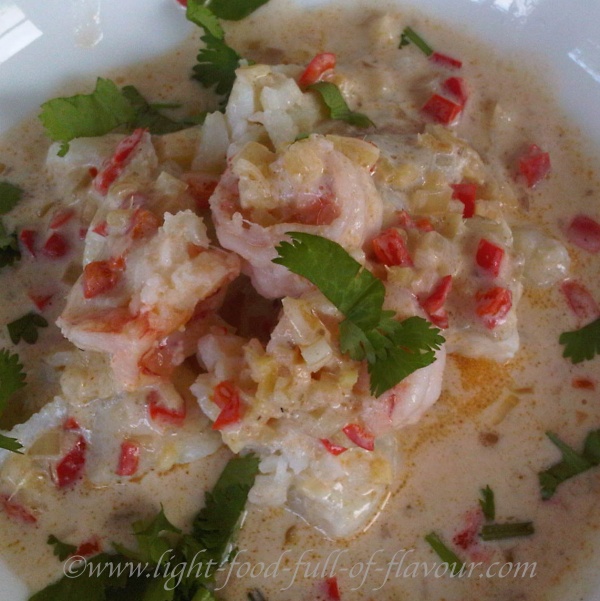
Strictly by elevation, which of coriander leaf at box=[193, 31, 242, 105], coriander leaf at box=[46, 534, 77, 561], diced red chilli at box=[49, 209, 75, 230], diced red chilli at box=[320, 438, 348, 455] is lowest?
coriander leaf at box=[46, 534, 77, 561]

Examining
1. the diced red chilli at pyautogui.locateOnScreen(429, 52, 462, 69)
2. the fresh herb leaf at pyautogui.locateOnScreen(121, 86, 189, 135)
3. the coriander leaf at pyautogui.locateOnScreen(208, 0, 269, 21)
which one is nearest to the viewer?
the fresh herb leaf at pyautogui.locateOnScreen(121, 86, 189, 135)

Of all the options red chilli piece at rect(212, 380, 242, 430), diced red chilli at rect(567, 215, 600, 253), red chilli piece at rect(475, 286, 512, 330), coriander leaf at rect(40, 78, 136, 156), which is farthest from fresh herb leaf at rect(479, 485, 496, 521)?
coriander leaf at rect(40, 78, 136, 156)

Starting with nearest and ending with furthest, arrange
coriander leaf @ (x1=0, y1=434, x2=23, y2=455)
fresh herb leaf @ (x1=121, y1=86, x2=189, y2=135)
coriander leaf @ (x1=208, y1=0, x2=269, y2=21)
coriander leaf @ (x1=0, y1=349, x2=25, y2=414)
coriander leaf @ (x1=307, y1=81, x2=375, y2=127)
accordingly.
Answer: coriander leaf @ (x1=0, y1=434, x2=23, y2=455) < coriander leaf @ (x1=0, y1=349, x2=25, y2=414) < coriander leaf @ (x1=307, y1=81, x2=375, y2=127) < fresh herb leaf @ (x1=121, y1=86, x2=189, y2=135) < coriander leaf @ (x1=208, y1=0, x2=269, y2=21)

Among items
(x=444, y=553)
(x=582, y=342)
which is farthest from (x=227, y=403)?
(x=582, y=342)

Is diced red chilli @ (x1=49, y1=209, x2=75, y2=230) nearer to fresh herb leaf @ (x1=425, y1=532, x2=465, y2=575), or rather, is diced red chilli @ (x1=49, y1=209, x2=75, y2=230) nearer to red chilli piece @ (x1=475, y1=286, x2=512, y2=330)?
red chilli piece @ (x1=475, y1=286, x2=512, y2=330)

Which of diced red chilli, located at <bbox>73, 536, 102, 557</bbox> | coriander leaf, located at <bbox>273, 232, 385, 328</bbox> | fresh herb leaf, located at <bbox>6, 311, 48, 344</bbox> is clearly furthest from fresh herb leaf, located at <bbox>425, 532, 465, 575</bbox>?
fresh herb leaf, located at <bbox>6, 311, 48, 344</bbox>

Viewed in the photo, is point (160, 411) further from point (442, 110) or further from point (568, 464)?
point (442, 110)

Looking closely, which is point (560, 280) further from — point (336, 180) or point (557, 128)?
point (336, 180)

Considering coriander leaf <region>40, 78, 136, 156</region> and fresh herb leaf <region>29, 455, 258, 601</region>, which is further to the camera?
coriander leaf <region>40, 78, 136, 156</region>

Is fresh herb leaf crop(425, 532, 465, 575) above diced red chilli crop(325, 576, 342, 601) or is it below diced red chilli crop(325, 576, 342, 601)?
above
